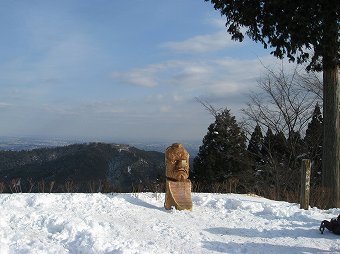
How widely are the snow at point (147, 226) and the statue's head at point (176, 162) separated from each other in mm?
638

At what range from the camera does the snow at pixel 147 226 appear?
5.37 meters

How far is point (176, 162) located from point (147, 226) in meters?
1.91

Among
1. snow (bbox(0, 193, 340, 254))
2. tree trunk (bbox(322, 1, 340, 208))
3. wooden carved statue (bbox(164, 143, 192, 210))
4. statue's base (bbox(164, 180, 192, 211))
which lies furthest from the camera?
tree trunk (bbox(322, 1, 340, 208))

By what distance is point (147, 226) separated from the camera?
246 inches

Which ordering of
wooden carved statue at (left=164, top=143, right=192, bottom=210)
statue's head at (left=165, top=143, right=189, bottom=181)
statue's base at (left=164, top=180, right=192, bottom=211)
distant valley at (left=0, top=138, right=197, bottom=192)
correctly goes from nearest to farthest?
statue's base at (left=164, top=180, right=192, bottom=211), wooden carved statue at (left=164, top=143, right=192, bottom=210), statue's head at (left=165, top=143, right=189, bottom=181), distant valley at (left=0, top=138, right=197, bottom=192)

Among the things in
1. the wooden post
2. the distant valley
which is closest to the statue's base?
the wooden post

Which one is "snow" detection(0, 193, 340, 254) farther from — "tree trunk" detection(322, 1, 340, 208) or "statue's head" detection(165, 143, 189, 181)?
"tree trunk" detection(322, 1, 340, 208)

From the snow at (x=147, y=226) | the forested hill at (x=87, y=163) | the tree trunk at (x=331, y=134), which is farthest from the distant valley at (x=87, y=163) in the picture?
the snow at (x=147, y=226)

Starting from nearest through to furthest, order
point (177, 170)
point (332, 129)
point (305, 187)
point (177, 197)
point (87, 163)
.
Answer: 1. point (177, 197)
2. point (177, 170)
3. point (305, 187)
4. point (332, 129)
5. point (87, 163)

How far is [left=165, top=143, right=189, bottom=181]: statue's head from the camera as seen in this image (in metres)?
7.88

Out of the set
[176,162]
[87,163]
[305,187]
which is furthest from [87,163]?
[305,187]

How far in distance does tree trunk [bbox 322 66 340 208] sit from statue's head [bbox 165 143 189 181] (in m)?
4.76

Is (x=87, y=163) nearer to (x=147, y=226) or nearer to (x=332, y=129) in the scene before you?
(x=332, y=129)

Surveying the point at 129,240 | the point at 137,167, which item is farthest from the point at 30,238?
the point at 137,167
